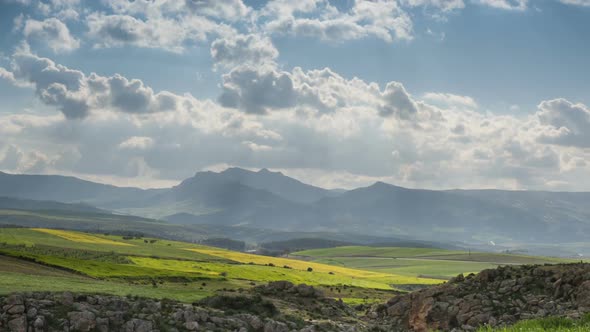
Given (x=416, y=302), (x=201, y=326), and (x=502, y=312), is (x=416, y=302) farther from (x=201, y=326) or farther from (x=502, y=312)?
(x=201, y=326)

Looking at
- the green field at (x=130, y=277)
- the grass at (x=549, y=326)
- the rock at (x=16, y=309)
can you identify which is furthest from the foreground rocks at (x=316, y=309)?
the grass at (x=549, y=326)

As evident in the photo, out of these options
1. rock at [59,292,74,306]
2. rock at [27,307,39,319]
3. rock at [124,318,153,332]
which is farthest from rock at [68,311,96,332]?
rock at [124,318,153,332]

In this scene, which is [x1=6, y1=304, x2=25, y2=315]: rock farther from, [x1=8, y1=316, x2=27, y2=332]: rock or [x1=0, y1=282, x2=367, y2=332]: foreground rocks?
[x1=8, y1=316, x2=27, y2=332]: rock

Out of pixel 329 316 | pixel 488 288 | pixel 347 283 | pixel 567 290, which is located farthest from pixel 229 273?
pixel 567 290

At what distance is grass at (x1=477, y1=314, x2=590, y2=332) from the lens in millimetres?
13922

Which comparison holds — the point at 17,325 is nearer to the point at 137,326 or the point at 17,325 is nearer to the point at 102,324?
the point at 102,324

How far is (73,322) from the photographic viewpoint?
36.0 m

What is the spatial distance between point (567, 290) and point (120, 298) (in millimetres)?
42109

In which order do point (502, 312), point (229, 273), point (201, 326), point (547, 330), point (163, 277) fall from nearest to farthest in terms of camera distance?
1. point (547, 330)
2. point (201, 326)
3. point (502, 312)
4. point (163, 277)
5. point (229, 273)

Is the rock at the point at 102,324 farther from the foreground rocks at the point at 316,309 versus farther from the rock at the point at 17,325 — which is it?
the rock at the point at 17,325

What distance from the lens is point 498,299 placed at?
56656 mm

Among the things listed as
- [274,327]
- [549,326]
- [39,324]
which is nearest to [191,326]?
[274,327]

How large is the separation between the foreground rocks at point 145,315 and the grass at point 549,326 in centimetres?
2906

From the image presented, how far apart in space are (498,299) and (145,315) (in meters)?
36.0
